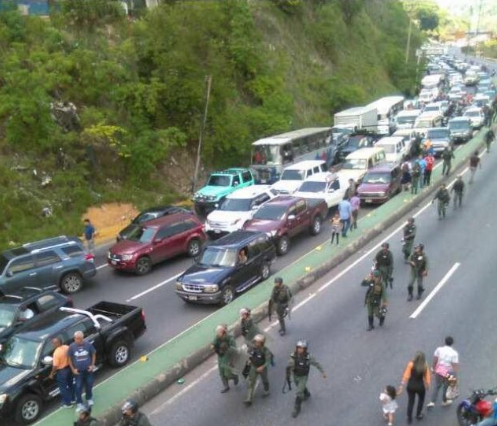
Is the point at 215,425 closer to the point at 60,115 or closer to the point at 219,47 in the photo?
the point at 60,115

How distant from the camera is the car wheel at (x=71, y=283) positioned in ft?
56.4

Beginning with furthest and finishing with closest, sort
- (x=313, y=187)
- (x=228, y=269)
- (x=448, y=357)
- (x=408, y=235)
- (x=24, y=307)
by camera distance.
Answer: (x=313, y=187)
(x=408, y=235)
(x=228, y=269)
(x=24, y=307)
(x=448, y=357)

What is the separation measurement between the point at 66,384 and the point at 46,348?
119cm

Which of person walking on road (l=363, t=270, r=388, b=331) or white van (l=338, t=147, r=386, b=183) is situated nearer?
person walking on road (l=363, t=270, r=388, b=331)

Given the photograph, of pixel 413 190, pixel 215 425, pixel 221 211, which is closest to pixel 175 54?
pixel 221 211

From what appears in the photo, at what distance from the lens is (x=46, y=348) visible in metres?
11.2

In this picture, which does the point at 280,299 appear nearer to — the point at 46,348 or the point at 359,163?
the point at 46,348

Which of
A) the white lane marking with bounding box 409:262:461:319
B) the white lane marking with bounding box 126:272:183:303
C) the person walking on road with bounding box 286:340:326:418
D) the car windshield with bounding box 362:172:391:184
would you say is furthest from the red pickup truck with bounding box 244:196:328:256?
the person walking on road with bounding box 286:340:326:418

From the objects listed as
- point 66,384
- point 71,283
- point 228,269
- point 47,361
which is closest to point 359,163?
point 228,269

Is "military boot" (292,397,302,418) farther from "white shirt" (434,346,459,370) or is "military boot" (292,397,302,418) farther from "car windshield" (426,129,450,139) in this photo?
"car windshield" (426,129,450,139)

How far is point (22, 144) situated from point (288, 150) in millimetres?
12695

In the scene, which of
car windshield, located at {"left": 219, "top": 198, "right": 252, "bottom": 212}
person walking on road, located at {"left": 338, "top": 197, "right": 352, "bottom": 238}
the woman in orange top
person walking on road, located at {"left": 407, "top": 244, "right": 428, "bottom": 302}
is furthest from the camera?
car windshield, located at {"left": 219, "top": 198, "right": 252, "bottom": 212}

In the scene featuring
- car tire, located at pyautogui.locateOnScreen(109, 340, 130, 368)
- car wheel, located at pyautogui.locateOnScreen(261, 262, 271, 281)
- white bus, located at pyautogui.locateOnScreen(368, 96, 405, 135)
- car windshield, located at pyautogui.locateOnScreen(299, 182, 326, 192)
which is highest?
white bus, located at pyautogui.locateOnScreen(368, 96, 405, 135)

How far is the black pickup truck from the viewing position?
412 inches
